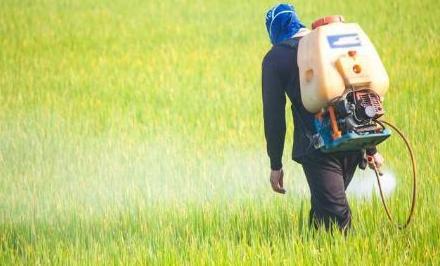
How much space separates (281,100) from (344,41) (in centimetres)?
39

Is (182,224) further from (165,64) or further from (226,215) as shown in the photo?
(165,64)

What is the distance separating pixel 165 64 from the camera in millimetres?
10453

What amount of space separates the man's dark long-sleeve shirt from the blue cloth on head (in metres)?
0.07

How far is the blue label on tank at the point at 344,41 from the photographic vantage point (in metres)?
3.86

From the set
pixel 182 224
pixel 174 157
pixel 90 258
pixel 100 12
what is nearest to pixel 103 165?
pixel 174 157

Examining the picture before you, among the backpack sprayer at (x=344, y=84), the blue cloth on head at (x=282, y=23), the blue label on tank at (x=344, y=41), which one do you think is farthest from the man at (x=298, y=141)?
the blue label on tank at (x=344, y=41)

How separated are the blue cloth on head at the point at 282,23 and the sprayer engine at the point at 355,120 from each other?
0.46m

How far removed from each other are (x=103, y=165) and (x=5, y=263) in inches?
84.5

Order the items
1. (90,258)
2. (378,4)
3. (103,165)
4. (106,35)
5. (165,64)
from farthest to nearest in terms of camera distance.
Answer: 1. (378,4)
2. (106,35)
3. (165,64)
4. (103,165)
5. (90,258)

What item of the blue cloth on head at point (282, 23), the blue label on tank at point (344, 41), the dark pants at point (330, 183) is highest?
the blue cloth on head at point (282, 23)

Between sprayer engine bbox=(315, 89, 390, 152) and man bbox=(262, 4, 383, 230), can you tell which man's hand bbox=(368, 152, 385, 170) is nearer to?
man bbox=(262, 4, 383, 230)

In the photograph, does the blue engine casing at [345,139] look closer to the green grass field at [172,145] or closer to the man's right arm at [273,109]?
the man's right arm at [273,109]

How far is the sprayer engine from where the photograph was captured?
12.4 ft

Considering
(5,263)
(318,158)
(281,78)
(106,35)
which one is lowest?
(5,263)
